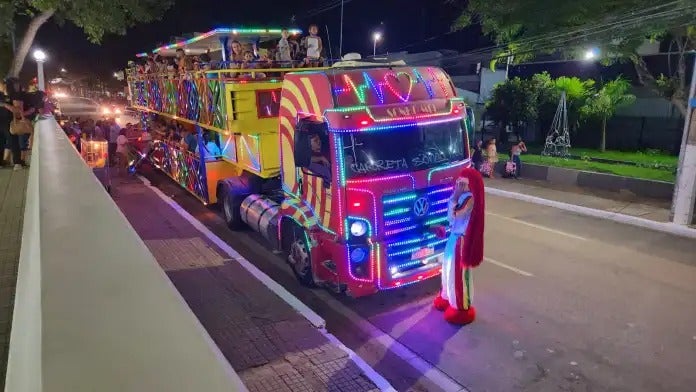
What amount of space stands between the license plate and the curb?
660 centimetres

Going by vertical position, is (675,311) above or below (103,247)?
below

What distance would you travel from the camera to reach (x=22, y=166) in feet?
37.5

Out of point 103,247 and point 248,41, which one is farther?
point 248,41

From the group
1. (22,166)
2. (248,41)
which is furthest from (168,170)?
(248,41)

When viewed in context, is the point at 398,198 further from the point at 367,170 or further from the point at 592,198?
the point at 592,198

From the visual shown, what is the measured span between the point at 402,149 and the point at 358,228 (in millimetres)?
1226

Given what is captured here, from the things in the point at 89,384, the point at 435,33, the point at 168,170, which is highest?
the point at 435,33

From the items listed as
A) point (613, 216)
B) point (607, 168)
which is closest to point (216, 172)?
point (613, 216)

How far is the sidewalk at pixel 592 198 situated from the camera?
12029 mm

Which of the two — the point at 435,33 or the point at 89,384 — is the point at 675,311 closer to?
the point at 89,384

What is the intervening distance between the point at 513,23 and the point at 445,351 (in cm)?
1128

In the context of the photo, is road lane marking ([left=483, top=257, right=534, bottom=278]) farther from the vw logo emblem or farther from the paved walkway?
the paved walkway

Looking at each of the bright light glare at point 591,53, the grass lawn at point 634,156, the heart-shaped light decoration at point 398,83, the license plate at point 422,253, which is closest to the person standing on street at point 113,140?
the heart-shaped light decoration at point 398,83

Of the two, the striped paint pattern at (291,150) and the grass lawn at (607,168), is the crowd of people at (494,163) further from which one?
the striped paint pattern at (291,150)
